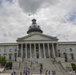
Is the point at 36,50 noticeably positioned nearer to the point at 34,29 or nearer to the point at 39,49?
the point at 39,49

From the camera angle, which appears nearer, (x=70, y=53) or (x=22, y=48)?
(x=22, y=48)

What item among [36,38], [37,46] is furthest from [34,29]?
[37,46]

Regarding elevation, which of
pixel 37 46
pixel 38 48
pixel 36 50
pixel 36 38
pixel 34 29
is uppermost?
pixel 34 29

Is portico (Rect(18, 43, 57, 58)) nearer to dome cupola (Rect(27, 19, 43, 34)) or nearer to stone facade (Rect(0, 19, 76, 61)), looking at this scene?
stone facade (Rect(0, 19, 76, 61))

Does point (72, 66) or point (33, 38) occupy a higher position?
point (33, 38)

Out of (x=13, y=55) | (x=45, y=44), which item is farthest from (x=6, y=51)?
(x=45, y=44)

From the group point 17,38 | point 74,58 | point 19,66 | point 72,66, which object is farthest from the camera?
point 74,58

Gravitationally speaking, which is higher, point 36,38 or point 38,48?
point 36,38

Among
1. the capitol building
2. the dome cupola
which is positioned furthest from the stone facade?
the dome cupola

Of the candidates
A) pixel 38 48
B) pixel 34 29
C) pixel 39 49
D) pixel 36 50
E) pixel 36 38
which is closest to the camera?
pixel 39 49

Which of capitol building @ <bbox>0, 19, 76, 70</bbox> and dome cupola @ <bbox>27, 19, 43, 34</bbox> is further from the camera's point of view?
dome cupola @ <bbox>27, 19, 43, 34</bbox>

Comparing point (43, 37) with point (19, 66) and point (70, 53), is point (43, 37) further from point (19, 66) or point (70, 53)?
point (19, 66)

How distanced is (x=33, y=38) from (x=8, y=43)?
17908 mm

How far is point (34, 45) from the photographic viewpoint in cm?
8288
